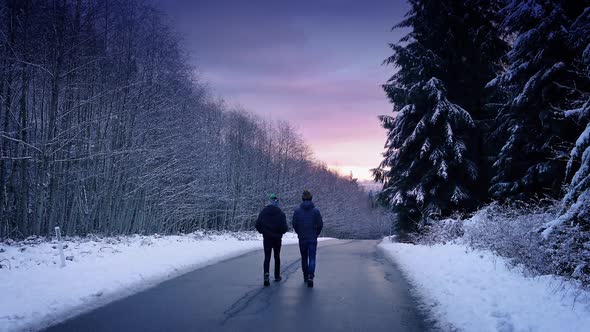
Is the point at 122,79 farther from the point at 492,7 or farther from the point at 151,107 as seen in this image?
the point at 492,7

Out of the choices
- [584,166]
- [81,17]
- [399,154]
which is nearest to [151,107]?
[81,17]

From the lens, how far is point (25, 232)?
42.7 feet

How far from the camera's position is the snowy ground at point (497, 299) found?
16.7 ft

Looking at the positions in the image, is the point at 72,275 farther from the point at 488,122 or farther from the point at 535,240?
the point at 488,122

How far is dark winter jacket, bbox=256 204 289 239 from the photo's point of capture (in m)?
9.45

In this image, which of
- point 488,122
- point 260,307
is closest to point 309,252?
point 260,307

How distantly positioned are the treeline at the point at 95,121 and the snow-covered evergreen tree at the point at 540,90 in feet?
45.9

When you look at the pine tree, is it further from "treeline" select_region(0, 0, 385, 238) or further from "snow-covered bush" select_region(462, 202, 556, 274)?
"treeline" select_region(0, 0, 385, 238)

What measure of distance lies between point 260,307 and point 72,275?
4789 millimetres

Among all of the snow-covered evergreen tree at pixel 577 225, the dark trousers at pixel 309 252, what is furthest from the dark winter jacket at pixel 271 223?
the snow-covered evergreen tree at pixel 577 225

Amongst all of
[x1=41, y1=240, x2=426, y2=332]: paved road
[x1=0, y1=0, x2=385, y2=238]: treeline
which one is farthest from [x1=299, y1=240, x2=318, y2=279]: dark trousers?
[x1=0, y1=0, x2=385, y2=238]: treeline

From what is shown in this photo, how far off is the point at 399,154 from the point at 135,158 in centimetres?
1345

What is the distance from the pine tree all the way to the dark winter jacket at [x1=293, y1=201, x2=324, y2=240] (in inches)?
366

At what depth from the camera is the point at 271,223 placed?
9.47 metres
